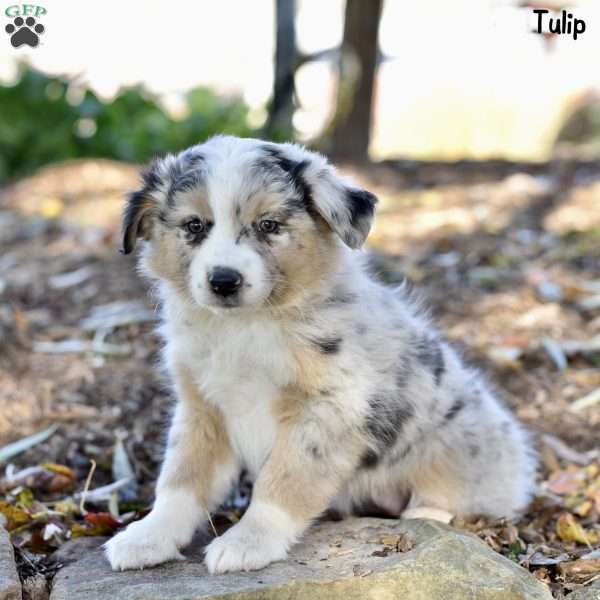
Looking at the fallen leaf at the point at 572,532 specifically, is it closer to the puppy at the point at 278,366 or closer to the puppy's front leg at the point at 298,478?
the puppy at the point at 278,366

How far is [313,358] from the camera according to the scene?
3725 mm

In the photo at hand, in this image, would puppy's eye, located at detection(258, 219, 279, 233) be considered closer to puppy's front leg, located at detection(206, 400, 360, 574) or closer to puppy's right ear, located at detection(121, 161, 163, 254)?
puppy's right ear, located at detection(121, 161, 163, 254)

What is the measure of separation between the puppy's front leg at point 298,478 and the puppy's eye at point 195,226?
32.6 inches

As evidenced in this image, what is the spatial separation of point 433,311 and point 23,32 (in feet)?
11.2

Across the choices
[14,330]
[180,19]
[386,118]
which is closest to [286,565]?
[14,330]

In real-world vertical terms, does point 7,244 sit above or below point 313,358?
below

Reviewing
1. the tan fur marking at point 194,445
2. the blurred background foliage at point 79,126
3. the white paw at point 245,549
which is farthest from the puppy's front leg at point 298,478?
the blurred background foliage at point 79,126

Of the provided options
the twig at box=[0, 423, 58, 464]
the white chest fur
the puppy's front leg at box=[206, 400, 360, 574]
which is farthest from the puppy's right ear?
the twig at box=[0, 423, 58, 464]

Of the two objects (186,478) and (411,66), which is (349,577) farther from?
(411,66)

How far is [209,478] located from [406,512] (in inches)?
33.9

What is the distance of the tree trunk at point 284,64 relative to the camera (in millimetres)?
9961

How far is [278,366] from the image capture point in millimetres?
3748

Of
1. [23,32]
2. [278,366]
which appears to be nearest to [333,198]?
[278,366]

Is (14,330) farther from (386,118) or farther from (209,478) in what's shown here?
(386,118)
